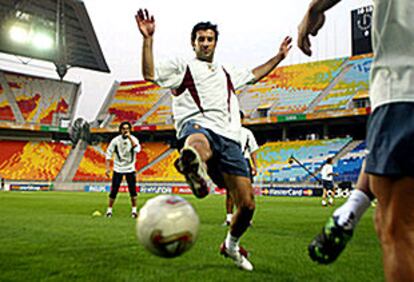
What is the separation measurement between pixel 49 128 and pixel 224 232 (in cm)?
4172

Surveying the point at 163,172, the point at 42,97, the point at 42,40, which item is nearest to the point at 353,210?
the point at 163,172

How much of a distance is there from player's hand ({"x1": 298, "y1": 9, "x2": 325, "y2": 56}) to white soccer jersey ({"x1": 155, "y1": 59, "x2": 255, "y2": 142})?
194 centimetres

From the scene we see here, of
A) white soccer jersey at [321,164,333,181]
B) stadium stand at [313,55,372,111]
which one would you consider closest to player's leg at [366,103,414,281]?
white soccer jersey at [321,164,333,181]

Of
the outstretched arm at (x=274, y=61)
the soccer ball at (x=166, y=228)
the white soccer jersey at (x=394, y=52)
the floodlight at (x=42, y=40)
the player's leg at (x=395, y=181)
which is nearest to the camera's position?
the player's leg at (x=395, y=181)

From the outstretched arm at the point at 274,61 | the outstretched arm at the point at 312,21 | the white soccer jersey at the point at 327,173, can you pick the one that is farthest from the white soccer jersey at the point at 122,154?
the white soccer jersey at the point at 327,173

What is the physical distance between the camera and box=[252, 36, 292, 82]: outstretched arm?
5.03 metres

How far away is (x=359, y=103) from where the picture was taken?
34062 mm

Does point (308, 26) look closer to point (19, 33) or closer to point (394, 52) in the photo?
point (394, 52)

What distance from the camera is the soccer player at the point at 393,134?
155cm

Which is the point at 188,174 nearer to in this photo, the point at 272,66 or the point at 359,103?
the point at 272,66

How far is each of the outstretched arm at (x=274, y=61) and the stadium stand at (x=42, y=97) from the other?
139ft

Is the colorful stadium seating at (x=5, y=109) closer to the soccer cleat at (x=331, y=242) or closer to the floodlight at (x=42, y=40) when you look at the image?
the floodlight at (x=42, y=40)

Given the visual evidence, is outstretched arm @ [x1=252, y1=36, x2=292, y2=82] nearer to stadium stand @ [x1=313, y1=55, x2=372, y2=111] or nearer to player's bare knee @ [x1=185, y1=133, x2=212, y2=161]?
player's bare knee @ [x1=185, y1=133, x2=212, y2=161]

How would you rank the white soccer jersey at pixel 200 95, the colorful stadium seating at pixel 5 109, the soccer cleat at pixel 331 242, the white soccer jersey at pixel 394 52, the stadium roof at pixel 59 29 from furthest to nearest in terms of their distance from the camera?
the colorful stadium seating at pixel 5 109
the stadium roof at pixel 59 29
the white soccer jersey at pixel 200 95
the soccer cleat at pixel 331 242
the white soccer jersey at pixel 394 52
